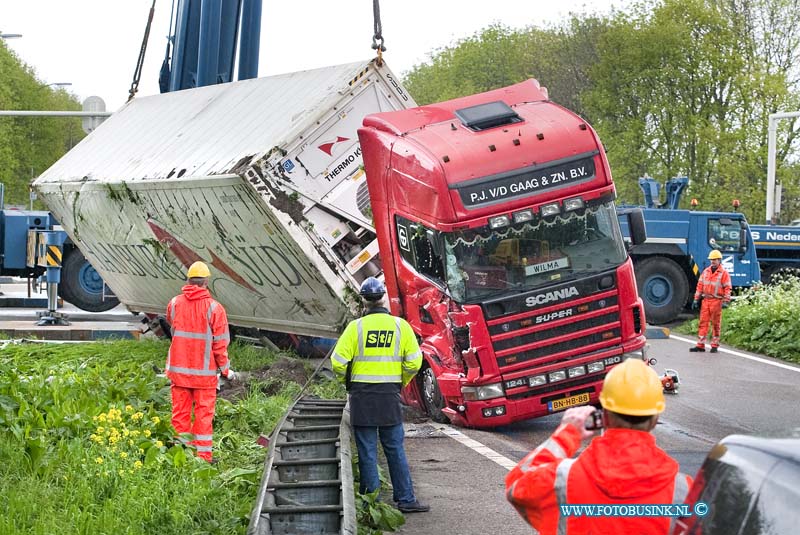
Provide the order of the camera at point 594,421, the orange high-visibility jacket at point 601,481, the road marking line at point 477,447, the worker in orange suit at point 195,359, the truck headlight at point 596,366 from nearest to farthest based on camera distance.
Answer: the orange high-visibility jacket at point 601,481
the camera at point 594,421
the worker in orange suit at point 195,359
the road marking line at point 477,447
the truck headlight at point 596,366

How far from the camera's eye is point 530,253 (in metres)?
10.6

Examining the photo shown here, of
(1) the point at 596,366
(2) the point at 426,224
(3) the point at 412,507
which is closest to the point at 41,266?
(2) the point at 426,224

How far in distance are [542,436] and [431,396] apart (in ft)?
3.83

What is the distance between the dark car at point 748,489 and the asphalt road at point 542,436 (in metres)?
0.15

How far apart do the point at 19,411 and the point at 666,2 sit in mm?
39736

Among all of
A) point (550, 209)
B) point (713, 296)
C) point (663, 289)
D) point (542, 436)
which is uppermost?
point (550, 209)

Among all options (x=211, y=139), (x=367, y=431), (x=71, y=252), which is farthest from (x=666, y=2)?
(x=367, y=431)

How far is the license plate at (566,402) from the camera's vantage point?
34.4ft

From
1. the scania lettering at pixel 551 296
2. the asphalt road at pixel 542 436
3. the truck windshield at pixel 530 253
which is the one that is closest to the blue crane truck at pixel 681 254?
the asphalt road at pixel 542 436

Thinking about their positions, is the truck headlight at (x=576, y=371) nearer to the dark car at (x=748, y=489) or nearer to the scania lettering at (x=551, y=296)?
the scania lettering at (x=551, y=296)

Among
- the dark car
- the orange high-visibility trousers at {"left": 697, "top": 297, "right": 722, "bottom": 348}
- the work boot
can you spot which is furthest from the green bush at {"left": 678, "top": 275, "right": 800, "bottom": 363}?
the dark car

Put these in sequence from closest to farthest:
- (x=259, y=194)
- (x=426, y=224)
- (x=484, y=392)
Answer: (x=484, y=392) → (x=426, y=224) → (x=259, y=194)

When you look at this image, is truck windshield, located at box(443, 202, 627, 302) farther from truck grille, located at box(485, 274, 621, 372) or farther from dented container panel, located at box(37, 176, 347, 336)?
dented container panel, located at box(37, 176, 347, 336)

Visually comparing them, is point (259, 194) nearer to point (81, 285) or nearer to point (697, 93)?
point (81, 285)
